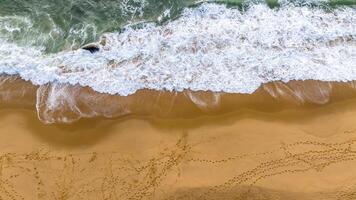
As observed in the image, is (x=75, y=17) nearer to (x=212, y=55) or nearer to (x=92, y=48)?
(x=92, y=48)

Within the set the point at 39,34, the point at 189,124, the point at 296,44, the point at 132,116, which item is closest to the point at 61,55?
the point at 39,34

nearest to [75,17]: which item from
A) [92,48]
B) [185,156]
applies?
[92,48]

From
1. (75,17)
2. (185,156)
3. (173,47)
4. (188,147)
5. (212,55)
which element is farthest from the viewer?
(75,17)

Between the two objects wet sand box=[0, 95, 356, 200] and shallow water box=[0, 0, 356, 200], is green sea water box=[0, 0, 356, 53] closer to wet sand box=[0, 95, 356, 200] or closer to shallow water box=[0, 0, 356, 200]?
shallow water box=[0, 0, 356, 200]

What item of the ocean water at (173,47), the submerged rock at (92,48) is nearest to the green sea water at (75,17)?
the ocean water at (173,47)

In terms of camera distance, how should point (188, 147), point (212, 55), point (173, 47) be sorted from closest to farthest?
point (188, 147), point (212, 55), point (173, 47)

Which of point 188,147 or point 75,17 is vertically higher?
point 75,17

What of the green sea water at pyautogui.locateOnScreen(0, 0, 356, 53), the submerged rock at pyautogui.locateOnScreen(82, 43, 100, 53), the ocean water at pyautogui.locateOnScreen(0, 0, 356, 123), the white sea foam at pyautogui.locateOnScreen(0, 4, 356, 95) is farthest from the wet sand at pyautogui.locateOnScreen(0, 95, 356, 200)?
the green sea water at pyautogui.locateOnScreen(0, 0, 356, 53)
